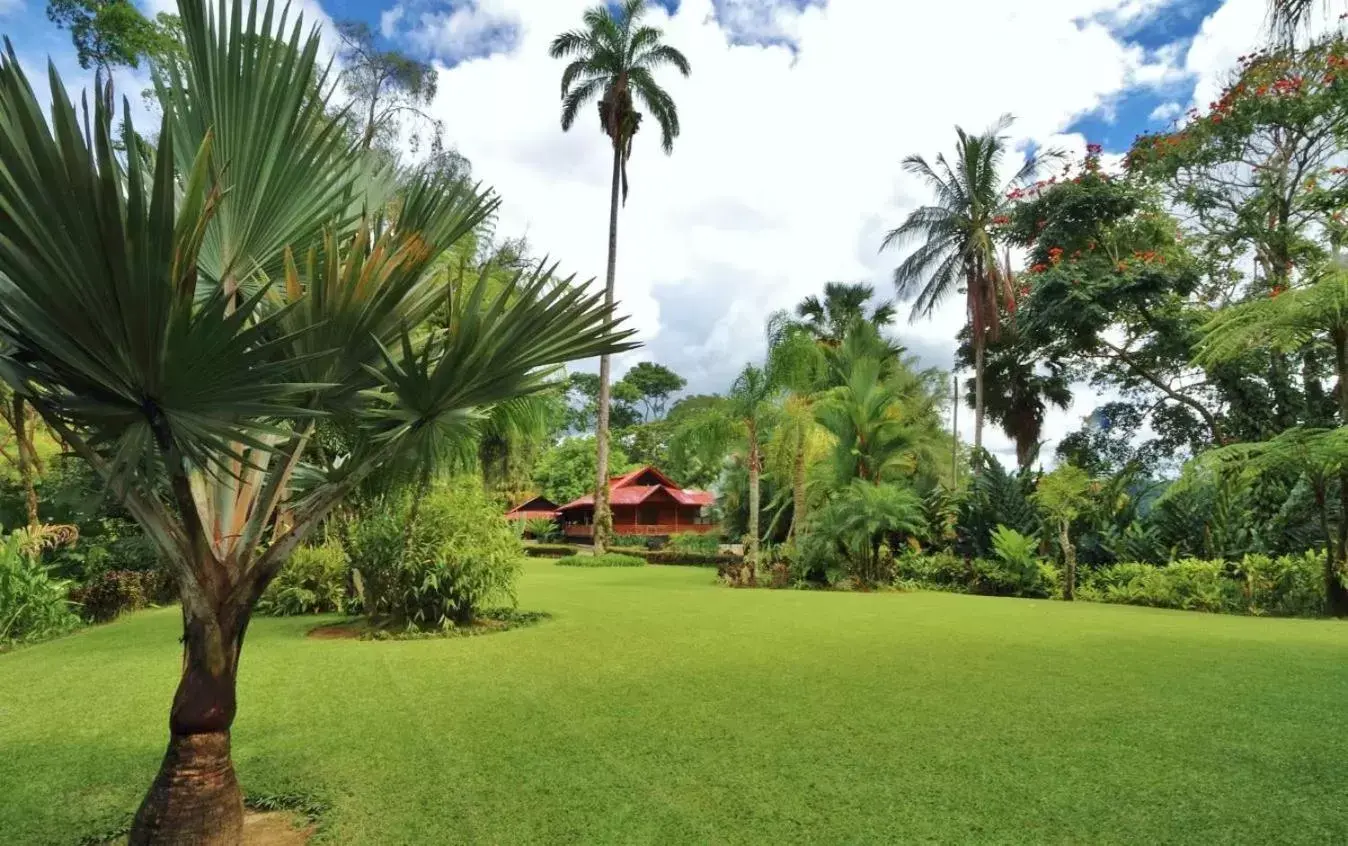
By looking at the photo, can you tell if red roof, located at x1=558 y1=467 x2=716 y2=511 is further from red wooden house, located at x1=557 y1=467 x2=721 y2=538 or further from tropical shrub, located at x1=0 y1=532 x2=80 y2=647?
tropical shrub, located at x1=0 y1=532 x2=80 y2=647

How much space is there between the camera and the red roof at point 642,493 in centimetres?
3198

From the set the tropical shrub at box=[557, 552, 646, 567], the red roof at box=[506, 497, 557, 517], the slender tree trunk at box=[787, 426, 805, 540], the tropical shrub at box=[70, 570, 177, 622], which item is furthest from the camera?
the red roof at box=[506, 497, 557, 517]

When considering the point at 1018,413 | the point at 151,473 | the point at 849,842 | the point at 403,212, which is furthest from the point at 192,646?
the point at 1018,413

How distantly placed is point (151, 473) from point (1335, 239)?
16370 millimetres

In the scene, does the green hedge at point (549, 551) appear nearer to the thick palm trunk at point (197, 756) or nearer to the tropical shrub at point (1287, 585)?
the tropical shrub at point (1287, 585)

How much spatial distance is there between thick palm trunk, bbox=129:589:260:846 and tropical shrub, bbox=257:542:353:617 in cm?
759

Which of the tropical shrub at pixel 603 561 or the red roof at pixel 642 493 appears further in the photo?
the red roof at pixel 642 493

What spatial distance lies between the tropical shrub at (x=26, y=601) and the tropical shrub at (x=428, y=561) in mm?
3268

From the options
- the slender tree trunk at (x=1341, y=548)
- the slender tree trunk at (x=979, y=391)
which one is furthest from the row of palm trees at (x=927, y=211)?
the slender tree trunk at (x=1341, y=548)

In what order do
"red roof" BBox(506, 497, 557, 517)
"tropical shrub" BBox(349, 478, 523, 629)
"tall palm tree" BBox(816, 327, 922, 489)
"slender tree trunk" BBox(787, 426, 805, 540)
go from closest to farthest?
"tropical shrub" BBox(349, 478, 523, 629)
"tall palm tree" BBox(816, 327, 922, 489)
"slender tree trunk" BBox(787, 426, 805, 540)
"red roof" BBox(506, 497, 557, 517)

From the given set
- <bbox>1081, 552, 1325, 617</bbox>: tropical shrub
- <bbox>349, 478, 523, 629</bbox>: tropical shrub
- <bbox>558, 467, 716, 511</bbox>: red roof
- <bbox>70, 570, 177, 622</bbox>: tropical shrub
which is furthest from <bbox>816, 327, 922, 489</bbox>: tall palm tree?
<bbox>558, 467, 716, 511</bbox>: red roof

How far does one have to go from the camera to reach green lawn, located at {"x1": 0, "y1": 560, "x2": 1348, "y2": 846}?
10.5 feet

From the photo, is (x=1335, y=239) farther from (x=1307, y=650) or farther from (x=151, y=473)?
(x=151, y=473)

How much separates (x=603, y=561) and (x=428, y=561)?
1334 centimetres
